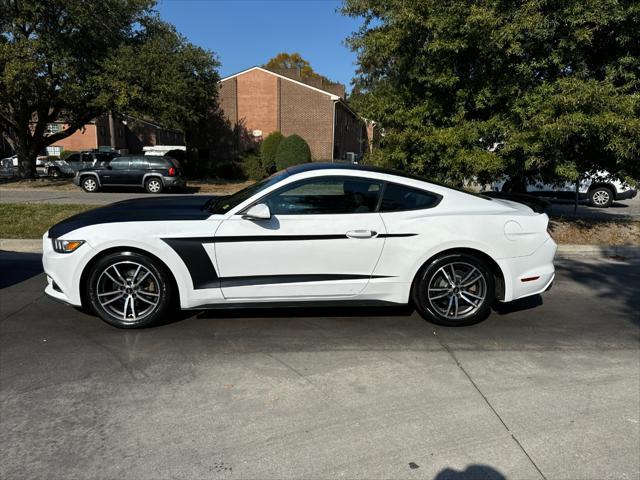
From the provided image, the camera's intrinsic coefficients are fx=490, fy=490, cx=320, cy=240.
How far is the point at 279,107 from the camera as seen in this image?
3609cm

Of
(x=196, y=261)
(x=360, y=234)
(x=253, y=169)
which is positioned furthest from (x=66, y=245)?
(x=253, y=169)

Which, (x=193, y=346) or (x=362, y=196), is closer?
(x=193, y=346)

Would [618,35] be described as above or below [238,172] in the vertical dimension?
above

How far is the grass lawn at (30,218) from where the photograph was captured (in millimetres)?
8742

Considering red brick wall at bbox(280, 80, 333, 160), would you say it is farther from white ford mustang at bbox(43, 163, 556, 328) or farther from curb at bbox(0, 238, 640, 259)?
white ford mustang at bbox(43, 163, 556, 328)

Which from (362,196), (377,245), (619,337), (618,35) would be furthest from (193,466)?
(618,35)

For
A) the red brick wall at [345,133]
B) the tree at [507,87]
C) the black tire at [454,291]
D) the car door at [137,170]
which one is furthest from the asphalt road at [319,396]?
the red brick wall at [345,133]

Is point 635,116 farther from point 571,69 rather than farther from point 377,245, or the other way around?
point 377,245

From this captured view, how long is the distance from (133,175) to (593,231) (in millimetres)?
16839

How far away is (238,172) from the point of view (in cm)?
2977

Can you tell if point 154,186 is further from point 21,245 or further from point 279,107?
point 279,107

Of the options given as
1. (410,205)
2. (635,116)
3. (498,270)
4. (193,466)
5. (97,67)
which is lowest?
(193,466)

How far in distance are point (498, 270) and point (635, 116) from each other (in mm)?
5146

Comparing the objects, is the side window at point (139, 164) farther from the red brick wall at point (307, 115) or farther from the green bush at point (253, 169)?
the red brick wall at point (307, 115)
